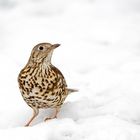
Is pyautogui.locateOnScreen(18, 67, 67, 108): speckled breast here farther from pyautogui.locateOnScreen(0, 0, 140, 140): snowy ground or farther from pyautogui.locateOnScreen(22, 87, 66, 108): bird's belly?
pyautogui.locateOnScreen(0, 0, 140, 140): snowy ground

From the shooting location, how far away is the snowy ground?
21.7ft

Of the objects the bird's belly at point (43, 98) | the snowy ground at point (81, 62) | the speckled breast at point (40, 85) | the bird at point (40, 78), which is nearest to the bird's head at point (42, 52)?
the bird at point (40, 78)

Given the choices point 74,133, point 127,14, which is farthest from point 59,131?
point 127,14

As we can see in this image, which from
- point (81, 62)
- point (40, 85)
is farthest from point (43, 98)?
point (81, 62)

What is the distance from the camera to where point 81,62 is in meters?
9.37

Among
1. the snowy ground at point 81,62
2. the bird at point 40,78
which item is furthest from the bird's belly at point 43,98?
the snowy ground at point 81,62

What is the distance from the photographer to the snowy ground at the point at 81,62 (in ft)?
21.7

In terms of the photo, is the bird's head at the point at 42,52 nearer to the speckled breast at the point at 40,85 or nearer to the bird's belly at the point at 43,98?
the speckled breast at the point at 40,85

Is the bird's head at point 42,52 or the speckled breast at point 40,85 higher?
the bird's head at point 42,52

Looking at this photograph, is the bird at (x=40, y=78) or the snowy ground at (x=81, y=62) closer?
the snowy ground at (x=81, y=62)

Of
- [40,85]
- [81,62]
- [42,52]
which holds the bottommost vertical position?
[81,62]

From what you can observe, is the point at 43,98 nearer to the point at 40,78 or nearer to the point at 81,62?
the point at 40,78

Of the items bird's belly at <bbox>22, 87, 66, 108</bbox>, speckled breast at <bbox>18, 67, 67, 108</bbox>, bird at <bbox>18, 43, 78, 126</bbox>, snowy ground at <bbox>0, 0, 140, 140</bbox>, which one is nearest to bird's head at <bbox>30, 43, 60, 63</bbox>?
bird at <bbox>18, 43, 78, 126</bbox>

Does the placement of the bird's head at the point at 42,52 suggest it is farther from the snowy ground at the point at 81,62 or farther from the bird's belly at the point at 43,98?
the snowy ground at the point at 81,62
